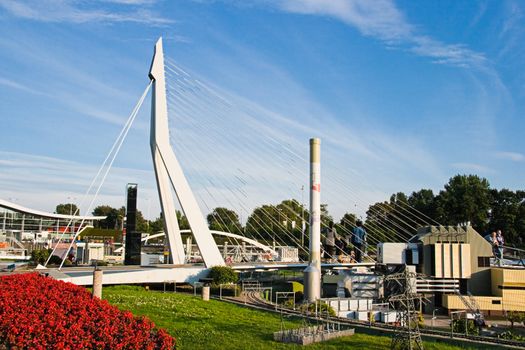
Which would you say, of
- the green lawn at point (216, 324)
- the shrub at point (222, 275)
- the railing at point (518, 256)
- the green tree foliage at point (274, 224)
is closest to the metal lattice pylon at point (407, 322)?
the green lawn at point (216, 324)

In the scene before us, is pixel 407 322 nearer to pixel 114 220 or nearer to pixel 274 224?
pixel 274 224

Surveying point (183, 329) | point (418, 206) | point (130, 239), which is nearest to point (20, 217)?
point (130, 239)

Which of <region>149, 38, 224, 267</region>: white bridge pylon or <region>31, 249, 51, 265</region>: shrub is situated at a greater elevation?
<region>149, 38, 224, 267</region>: white bridge pylon

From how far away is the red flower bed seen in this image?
10.6 m

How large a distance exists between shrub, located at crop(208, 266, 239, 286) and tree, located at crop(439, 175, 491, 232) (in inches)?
1998

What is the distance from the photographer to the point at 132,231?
34625 millimetres

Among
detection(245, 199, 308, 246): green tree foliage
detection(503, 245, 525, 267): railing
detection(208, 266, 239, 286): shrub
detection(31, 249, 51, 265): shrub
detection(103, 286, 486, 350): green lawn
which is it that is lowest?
detection(103, 286, 486, 350): green lawn

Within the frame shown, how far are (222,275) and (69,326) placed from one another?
64.6 feet

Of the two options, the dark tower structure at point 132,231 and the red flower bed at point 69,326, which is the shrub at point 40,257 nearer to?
the dark tower structure at point 132,231

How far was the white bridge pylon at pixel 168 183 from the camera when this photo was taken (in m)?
32.0

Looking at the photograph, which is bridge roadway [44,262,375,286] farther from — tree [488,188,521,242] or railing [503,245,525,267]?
tree [488,188,521,242]

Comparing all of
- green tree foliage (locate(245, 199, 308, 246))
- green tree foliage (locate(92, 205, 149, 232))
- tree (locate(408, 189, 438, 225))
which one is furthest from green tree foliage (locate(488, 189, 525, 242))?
green tree foliage (locate(92, 205, 149, 232))

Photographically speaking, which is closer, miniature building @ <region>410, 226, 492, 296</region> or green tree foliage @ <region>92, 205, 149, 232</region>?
miniature building @ <region>410, 226, 492, 296</region>

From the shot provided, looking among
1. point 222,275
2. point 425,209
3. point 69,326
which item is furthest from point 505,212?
point 69,326
